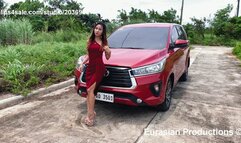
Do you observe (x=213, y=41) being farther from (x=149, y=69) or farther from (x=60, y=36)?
(x=149, y=69)

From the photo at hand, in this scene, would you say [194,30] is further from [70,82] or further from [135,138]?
[135,138]

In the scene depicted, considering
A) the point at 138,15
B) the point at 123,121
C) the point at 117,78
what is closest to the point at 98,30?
the point at 117,78

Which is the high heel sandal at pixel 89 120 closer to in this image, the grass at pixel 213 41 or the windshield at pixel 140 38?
the windshield at pixel 140 38

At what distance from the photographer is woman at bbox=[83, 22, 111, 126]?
3.72 m

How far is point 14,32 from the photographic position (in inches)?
427

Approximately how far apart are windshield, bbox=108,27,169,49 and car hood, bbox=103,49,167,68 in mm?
319

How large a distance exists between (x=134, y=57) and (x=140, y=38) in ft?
3.57

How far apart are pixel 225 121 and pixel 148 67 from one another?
5.41 ft

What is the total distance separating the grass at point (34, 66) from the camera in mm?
5531

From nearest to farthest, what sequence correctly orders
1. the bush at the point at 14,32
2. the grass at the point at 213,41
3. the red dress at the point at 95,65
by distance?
1. the red dress at the point at 95,65
2. the bush at the point at 14,32
3. the grass at the point at 213,41

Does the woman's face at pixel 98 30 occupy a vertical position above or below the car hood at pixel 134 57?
above

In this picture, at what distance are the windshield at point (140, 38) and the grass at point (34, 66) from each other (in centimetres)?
203

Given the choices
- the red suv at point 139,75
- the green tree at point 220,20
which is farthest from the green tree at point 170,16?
the red suv at point 139,75

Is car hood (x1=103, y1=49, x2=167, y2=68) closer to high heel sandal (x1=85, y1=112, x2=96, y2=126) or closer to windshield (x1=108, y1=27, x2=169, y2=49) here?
windshield (x1=108, y1=27, x2=169, y2=49)
